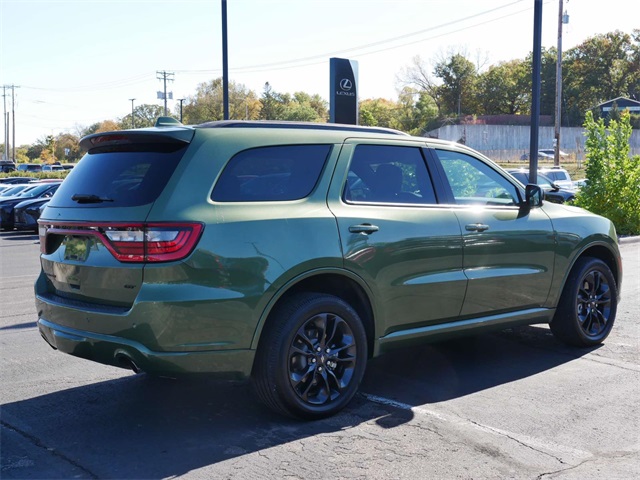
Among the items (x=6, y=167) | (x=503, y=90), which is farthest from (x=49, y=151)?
(x=503, y=90)

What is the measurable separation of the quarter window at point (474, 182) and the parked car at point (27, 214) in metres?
18.6

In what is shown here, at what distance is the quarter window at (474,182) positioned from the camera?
19.2 ft

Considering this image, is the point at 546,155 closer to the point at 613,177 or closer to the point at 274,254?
the point at 613,177

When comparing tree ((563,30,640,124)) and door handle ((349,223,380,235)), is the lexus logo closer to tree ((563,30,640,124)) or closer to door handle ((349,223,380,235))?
door handle ((349,223,380,235))

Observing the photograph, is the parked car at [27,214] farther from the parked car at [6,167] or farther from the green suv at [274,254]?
the parked car at [6,167]

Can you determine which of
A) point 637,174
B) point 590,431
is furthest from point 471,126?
point 590,431

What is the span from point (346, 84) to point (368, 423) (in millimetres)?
10517

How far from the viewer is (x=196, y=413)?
4969 mm

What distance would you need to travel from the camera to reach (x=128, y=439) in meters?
4.49

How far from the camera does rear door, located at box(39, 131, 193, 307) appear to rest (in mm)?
4344

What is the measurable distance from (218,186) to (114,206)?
635 mm

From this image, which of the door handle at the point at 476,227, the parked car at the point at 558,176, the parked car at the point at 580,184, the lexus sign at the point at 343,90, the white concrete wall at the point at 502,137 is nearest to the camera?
the door handle at the point at 476,227

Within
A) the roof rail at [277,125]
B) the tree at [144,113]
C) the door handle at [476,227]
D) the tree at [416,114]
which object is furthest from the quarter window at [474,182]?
the tree at [144,113]

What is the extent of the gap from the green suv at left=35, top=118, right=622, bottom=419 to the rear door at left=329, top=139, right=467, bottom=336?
0.01m
